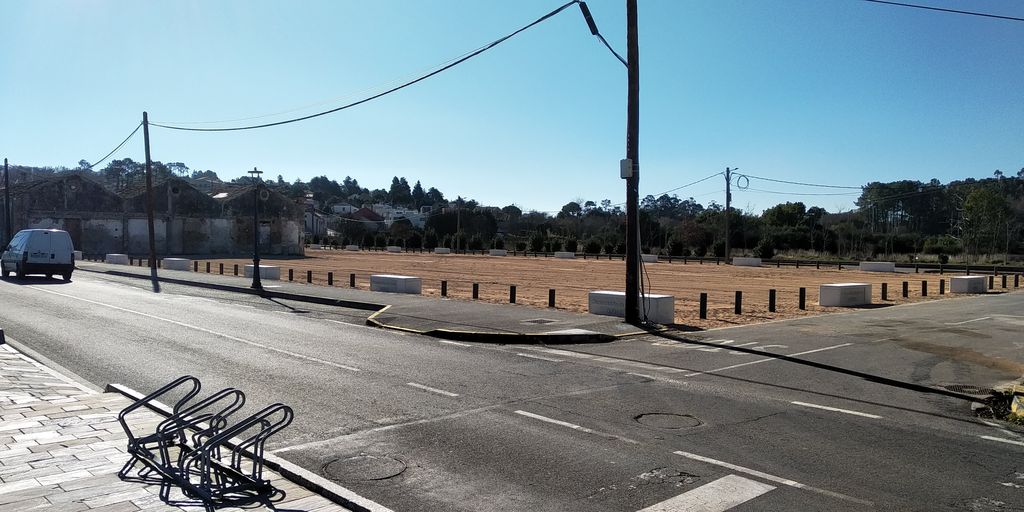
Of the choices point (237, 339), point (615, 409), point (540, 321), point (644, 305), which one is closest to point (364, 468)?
point (615, 409)

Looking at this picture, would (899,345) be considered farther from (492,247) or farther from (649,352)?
(492,247)

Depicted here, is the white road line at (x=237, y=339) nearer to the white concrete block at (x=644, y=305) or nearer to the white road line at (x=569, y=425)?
the white road line at (x=569, y=425)

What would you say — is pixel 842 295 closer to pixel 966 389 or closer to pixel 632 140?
pixel 632 140

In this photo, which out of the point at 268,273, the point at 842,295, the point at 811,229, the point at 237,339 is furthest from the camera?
the point at 811,229

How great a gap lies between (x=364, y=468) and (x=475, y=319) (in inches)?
450

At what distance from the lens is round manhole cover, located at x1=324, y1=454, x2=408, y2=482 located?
5.65 m

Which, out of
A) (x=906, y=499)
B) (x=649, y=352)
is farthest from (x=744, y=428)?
(x=649, y=352)

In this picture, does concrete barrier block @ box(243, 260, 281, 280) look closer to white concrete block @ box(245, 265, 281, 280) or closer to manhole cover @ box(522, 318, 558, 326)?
white concrete block @ box(245, 265, 281, 280)

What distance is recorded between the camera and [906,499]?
17.2 ft

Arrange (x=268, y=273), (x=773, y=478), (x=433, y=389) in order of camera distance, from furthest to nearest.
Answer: (x=268, y=273), (x=433, y=389), (x=773, y=478)

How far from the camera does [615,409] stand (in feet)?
26.5

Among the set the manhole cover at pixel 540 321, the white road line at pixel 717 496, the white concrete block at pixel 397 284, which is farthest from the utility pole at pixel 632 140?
the white road line at pixel 717 496

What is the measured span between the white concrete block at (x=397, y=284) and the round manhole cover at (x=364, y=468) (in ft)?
64.4

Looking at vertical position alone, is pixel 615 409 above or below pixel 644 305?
below
